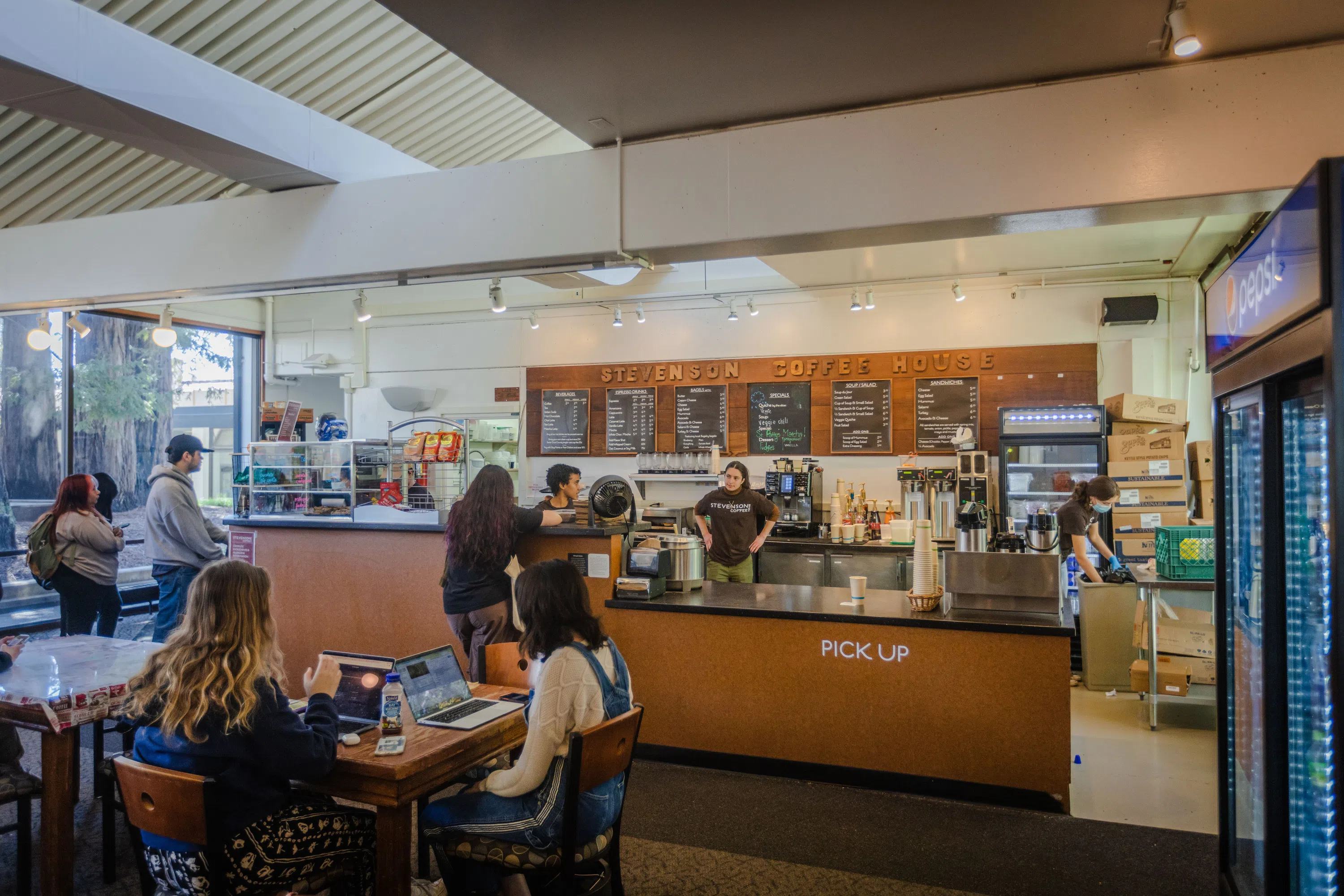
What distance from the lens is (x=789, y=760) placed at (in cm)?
416

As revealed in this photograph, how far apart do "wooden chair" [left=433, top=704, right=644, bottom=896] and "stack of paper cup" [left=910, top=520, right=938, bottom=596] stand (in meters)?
2.02

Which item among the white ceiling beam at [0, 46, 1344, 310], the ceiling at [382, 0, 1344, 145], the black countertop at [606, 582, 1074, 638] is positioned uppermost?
the ceiling at [382, 0, 1344, 145]

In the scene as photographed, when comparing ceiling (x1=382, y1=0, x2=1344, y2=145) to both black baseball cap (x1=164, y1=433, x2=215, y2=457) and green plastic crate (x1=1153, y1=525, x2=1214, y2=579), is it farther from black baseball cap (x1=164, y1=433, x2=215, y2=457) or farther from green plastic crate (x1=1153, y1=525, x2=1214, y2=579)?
black baseball cap (x1=164, y1=433, x2=215, y2=457)

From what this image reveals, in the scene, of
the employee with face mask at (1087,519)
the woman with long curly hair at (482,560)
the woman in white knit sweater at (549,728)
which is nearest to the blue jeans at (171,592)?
the woman with long curly hair at (482,560)

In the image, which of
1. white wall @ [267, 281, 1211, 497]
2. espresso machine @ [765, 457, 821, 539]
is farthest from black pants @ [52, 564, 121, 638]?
espresso machine @ [765, 457, 821, 539]

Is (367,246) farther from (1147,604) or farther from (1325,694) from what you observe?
(1147,604)

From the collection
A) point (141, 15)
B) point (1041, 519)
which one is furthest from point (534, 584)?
point (141, 15)

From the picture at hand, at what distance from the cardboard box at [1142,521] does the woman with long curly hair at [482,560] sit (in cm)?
468

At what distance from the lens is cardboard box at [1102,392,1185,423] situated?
6414mm

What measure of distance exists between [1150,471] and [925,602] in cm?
340

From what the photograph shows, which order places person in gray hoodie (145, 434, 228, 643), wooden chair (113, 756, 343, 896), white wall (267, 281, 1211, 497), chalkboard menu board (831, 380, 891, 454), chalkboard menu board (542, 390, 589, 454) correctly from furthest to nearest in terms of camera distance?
1. chalkboard menu board (542, 390, 589, 454)
2. chalkboard menu board (831, 380, 891, 454)
3. white wall (267, 281, 1211, 497)
4. person in gray hoodie (145, 434, 228, 643)
5. wooden chair (113, 756, 343, 896)

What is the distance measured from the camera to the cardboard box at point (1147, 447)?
20.7 ft

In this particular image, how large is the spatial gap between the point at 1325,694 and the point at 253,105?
15.2ft

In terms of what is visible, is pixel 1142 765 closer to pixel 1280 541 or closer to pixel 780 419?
pixel 1280 541
